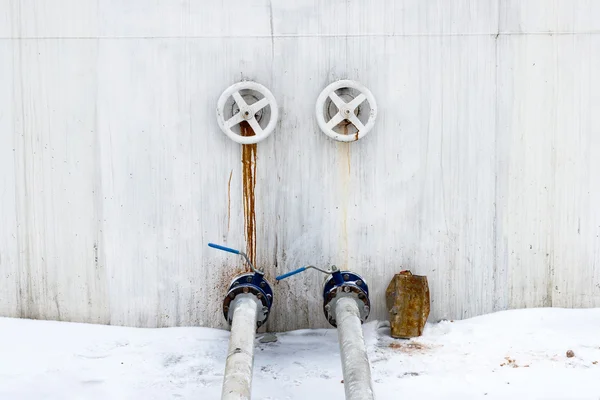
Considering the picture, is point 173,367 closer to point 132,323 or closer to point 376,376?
point 132,323

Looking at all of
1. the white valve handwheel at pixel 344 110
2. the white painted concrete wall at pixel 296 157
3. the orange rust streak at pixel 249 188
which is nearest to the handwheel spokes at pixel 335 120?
the white valve handwheel at pixel 344 110

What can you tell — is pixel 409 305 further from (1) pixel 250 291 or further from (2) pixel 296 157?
(2) pixel 296 157

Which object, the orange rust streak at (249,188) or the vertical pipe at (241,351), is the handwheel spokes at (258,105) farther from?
the vertical pipe at (241,351)

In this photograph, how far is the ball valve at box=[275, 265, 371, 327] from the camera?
135 inches

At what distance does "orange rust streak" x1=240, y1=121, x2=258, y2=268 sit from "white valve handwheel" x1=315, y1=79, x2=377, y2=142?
470mm

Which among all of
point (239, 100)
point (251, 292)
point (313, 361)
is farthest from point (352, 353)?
point (239, 100)

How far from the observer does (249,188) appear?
11.9ft

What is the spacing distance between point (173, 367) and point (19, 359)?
0.91 m

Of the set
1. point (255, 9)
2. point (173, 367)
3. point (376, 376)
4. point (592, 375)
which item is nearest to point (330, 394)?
point (376, 376)

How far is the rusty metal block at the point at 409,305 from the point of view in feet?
11.6

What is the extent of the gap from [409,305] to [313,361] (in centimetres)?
70

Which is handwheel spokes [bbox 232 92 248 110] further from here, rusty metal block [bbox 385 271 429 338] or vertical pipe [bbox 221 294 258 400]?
rusty metal block [bbox 385 271 429 338]

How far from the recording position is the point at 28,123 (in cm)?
357

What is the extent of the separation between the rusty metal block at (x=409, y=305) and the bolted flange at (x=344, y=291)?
7.5 inches
